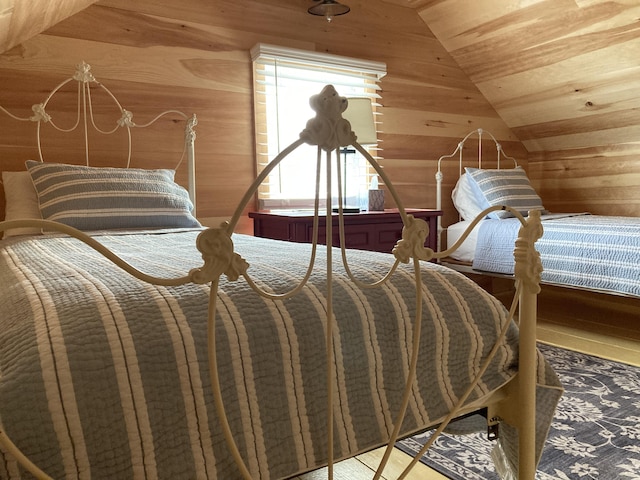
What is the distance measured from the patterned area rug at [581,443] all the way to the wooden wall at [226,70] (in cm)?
167

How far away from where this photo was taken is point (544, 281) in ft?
9.14

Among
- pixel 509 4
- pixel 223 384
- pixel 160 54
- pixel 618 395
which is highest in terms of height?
pixel 509 4

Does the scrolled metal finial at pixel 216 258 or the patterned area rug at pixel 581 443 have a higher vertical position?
the scrolled metal finial at pixel 216 258

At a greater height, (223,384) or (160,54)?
(160,54)

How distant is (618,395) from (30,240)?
81.7 inches

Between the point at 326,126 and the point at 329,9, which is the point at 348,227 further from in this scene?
the point at 326,126

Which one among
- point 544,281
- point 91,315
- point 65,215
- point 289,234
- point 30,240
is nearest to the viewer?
point 91,315

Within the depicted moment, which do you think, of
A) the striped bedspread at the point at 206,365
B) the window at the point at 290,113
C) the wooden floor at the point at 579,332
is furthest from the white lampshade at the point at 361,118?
the striped bedspread at the point at 206,365

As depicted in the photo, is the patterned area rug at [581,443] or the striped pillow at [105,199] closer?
the patterned area rug at [581,443]

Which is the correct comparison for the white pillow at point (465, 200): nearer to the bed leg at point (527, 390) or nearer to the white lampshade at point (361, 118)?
the white lampshade at point (361, 118)

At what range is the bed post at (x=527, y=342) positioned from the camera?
3.64ft

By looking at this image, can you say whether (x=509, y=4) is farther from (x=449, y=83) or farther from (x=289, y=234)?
(x=289, y=234)

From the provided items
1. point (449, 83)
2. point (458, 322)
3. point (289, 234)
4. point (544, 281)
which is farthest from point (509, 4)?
point (458, 322)

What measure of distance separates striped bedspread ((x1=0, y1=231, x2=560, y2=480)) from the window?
1.77m
